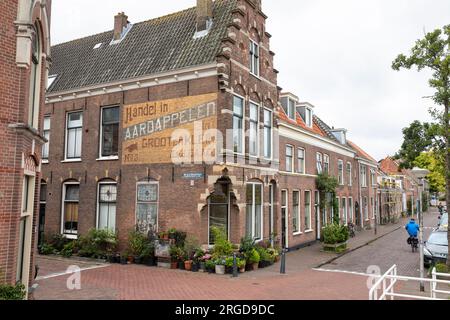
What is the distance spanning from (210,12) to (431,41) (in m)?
9.18

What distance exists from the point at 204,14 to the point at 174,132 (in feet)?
18.5

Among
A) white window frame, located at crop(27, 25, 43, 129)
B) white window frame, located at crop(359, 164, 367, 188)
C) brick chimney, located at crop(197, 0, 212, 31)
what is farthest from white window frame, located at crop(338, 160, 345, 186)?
white window frame, located at crop(27, 25, 43, 129)

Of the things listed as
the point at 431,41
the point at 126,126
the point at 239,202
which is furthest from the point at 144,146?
the point at 431,41

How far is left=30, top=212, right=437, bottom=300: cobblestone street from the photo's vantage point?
406 inches

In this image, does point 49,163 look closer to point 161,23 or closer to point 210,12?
point 161,23

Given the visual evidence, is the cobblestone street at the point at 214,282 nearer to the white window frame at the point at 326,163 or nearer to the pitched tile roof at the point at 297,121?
the pitched tile roof at the point at 297,121

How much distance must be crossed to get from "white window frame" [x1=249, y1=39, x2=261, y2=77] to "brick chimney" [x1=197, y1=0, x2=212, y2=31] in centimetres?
222

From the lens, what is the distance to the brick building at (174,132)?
1518cm

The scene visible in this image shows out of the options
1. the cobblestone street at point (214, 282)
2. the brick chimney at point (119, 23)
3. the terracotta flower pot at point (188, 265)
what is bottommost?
the cobblestone street at point (214, 282)

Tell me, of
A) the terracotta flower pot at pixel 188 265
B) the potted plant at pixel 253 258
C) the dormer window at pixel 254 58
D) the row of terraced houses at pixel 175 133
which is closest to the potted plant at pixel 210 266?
the terracotta flower pot at pixel 188 265

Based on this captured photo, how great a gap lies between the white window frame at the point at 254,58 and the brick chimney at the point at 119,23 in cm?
769

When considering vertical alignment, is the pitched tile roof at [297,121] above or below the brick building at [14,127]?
above

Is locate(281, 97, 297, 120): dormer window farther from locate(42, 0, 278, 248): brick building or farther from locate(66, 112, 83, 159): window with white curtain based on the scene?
locate(66, 112, 83, 159): window with white curtain
